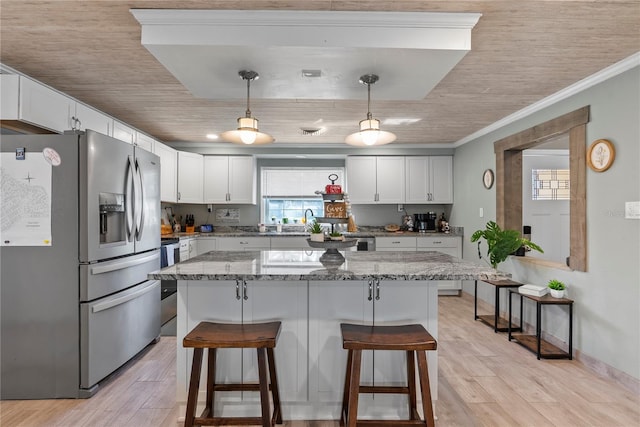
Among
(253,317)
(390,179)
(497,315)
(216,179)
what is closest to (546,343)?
(497,315)

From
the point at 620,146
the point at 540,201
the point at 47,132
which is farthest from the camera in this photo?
the point at 540,201

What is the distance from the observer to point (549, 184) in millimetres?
5492

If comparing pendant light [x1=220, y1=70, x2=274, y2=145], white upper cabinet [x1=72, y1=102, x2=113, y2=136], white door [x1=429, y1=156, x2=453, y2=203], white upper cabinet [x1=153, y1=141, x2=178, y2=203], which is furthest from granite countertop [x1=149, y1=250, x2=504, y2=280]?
white door [x1=429, y1=156, x2=453, y2=203]

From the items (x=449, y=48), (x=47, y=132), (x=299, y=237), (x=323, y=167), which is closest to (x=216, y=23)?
(x=449, y=48)

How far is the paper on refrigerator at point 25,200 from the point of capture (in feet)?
7.33

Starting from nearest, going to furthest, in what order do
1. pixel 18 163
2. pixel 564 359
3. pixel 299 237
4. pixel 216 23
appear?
pixel 216 23 → pixel 18 163 → pixel 564 359 → pixel 299 237

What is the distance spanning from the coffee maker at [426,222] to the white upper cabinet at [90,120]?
4.38 metres

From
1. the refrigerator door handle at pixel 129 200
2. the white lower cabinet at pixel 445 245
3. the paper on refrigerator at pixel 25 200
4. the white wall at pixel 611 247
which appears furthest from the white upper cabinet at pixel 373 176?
the paper on refrigerator at pixel 25 200

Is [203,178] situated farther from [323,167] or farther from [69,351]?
[69,351]

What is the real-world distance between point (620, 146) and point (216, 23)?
2906 millimetres

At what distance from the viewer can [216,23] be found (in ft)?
6.13

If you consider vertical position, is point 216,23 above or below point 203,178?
above

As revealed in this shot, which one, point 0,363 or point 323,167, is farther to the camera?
point 323,167

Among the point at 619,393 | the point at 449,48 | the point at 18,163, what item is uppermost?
the point at 449,48
